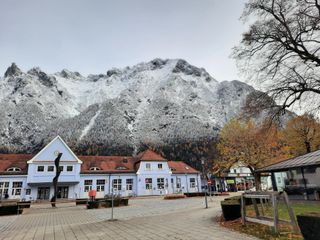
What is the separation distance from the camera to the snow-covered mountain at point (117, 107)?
100375mm

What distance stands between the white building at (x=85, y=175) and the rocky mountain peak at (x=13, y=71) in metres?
118

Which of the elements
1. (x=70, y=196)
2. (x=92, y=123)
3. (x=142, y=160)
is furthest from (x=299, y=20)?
(x=92, y=123)

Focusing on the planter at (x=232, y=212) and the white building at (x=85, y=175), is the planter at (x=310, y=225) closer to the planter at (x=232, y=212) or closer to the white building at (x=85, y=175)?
the planter at (x=232, y=212)

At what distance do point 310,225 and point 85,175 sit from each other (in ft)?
135

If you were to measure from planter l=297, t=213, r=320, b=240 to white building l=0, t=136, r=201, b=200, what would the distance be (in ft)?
122

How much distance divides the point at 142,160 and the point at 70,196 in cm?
1436

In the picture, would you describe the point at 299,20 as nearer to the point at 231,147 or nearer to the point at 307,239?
the point at 307,239

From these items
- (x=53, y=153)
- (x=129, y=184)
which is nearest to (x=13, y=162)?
(x=53, y=153)

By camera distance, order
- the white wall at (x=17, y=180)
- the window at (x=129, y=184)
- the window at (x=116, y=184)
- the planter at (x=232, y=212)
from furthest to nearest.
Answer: the window at (x=129, y=184), the window at (x=116, y=184), the white wall at (x=17, y=180), the planter at (x=232, y=212)

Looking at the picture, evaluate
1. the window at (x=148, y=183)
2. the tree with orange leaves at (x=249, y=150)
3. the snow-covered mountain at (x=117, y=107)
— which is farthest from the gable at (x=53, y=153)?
the snow-covered mountain at (x=117, y=107)

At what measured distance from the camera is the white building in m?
37.2

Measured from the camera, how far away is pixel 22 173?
3734cm

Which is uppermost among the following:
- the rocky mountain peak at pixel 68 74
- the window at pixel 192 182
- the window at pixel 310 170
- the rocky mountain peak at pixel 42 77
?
the rocky mountain peak at pixel 68 74

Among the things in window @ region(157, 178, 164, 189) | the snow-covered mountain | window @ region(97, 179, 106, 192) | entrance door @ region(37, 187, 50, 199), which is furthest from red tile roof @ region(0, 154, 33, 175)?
the snow-covered mountain
